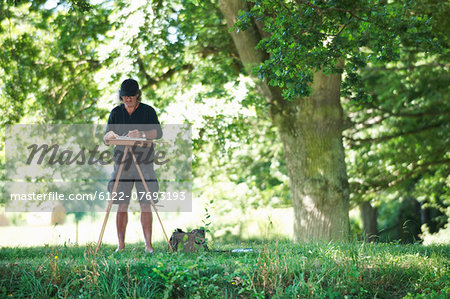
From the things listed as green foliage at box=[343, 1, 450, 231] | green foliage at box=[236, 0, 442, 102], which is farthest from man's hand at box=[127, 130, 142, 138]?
green foliage at box=[343, 1, 450, 231]

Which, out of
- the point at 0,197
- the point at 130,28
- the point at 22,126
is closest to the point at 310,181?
the point at 130,28

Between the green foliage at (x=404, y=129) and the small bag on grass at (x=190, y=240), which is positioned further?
the green foliage at (x=404, y=129)

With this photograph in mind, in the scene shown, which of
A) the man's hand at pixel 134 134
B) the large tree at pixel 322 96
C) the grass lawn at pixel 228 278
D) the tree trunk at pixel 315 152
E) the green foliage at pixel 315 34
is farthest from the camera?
the tree trunk at pixel 315 152

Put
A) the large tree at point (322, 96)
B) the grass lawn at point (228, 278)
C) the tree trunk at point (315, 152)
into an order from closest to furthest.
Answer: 1. the grass lawn at point (228, 278)
2. the large tree at point (322, 96)
3. the tree trunk at point (315, 152)

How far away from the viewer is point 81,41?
1155cm

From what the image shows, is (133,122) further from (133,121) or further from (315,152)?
(315,152)

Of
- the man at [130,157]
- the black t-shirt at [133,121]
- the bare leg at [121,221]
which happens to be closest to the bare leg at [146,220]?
the man at [130,157]

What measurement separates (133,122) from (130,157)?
→ 18.0 inches

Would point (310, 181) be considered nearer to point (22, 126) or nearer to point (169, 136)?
point (169, 136)

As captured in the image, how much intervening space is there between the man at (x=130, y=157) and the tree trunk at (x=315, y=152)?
288cm

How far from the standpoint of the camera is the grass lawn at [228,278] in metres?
4.59

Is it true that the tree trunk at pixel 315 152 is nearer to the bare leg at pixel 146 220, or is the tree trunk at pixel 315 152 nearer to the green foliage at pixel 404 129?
the green foliage at pixel 404 129

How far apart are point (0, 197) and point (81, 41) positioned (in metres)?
4.24

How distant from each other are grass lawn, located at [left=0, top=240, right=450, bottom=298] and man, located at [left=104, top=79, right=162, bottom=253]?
1132 millimetres
